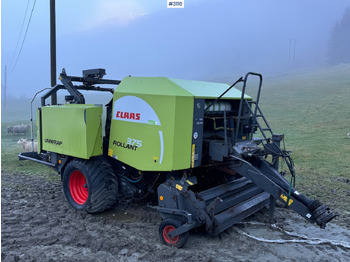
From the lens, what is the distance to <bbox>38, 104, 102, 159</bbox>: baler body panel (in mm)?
4922

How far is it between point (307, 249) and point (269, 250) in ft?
1.66

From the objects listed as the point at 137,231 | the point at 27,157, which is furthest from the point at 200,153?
the point at 27,157

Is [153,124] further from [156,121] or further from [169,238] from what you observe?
[169,238]

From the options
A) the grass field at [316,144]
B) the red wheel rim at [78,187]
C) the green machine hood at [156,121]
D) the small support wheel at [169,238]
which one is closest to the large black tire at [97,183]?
the red wheel rim at [78,187]

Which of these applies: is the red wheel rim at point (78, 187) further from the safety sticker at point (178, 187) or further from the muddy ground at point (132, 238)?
the safety sticker at point (178, 187)

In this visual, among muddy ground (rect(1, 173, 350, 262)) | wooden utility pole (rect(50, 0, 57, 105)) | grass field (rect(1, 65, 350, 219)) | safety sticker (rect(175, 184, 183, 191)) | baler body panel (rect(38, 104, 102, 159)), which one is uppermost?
wooden utility pole (rect(50, 0, 57, 105))

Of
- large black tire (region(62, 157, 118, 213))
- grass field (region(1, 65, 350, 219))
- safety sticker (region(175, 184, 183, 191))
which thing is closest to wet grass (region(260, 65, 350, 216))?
grass field (region(1, 65, 350, 219))

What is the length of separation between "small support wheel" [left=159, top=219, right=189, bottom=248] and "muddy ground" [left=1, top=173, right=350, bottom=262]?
0.08 meters

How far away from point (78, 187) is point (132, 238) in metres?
1.75

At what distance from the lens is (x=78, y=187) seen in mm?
5574

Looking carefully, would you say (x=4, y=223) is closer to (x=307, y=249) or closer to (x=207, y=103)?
(x=207, y=103)

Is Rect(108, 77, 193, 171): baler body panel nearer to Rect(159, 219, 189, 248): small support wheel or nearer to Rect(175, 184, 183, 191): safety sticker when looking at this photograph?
Rect(175, 184, 183, 191): safety sticker

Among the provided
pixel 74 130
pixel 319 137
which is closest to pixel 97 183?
pixel 74 130

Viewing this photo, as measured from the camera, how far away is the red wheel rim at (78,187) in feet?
18.0
